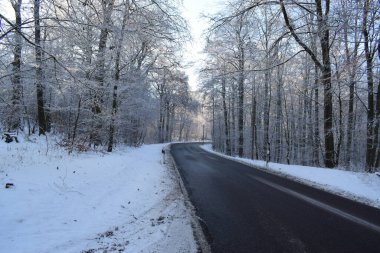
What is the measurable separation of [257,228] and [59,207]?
4.06 meters

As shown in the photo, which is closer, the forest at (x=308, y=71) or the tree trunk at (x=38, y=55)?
the tree trunk at (x=38, y=55)

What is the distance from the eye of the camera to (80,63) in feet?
47.0

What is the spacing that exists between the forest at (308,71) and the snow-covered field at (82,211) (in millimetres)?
8795

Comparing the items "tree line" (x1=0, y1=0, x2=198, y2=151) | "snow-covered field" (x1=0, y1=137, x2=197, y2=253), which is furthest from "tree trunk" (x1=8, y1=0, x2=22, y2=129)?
"snow-covered field" (x1=0, y1=137, x2=197, y2=253)

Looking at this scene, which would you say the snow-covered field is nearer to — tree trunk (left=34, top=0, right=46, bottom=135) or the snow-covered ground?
tree trunk (left=34, top=0, right=46, bottom=135)

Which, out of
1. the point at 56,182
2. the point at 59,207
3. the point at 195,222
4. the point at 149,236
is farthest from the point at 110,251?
the point at 56,182

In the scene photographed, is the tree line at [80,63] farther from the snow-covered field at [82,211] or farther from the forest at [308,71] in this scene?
the forest at [308,71]

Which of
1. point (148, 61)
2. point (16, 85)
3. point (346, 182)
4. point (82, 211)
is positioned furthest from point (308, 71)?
point (82, 211)

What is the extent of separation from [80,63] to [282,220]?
11.7 meters

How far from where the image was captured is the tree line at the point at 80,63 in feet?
21.8

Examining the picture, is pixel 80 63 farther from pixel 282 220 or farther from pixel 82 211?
pixel 282 220

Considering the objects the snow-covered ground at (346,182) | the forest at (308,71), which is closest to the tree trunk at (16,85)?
the forest at (308,71)

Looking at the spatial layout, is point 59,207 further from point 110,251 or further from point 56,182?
point 110,251

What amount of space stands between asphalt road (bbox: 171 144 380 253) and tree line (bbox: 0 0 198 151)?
427 cm
